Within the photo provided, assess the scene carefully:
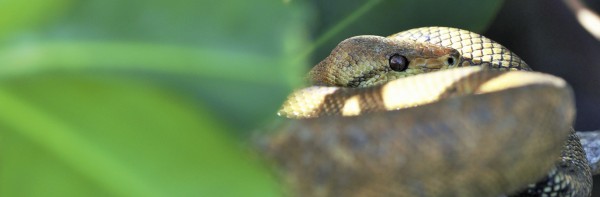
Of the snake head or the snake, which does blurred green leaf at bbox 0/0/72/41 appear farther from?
the snake head

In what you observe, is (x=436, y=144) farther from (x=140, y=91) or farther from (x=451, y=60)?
(x=451, y=60)

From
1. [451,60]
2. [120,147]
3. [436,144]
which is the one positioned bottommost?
[120,147]

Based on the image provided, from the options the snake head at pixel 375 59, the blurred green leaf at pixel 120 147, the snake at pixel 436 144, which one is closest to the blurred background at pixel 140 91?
the blurred green leaf at pixel 120 147

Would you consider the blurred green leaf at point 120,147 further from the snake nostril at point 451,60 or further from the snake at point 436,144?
the snake nostril at point 451,60

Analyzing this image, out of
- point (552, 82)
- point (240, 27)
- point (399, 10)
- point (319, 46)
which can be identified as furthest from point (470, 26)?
point (240, 27)

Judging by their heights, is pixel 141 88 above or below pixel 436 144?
below

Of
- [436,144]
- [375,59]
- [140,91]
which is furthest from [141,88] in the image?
[375,59]
